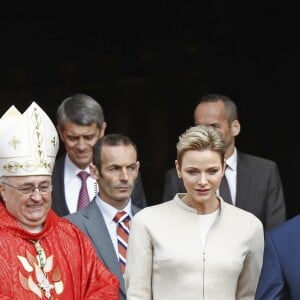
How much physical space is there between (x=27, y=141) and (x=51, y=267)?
0.57 meters

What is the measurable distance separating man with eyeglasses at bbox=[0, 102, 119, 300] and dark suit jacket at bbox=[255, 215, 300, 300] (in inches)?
28.6

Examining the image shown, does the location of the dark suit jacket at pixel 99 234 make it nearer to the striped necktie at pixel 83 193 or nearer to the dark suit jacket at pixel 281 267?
the striped necktie at pixel 83 193

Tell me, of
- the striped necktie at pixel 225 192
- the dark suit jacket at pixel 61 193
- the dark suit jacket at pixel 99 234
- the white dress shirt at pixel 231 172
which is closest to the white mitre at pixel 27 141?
the dark suit jacket at pixel 99 234

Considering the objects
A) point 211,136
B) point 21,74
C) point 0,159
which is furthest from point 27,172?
point 21,74

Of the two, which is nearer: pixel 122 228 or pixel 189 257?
pixel 189 257

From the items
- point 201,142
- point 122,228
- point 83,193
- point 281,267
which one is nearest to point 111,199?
point 122,228

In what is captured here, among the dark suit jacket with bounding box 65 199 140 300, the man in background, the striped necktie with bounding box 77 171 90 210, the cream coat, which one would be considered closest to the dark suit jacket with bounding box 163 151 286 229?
the striped necktie with bounding box 77 171 90 210

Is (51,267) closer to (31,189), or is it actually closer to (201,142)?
(31,189)

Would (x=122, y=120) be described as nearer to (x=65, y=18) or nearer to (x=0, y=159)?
(x=65, y=18)

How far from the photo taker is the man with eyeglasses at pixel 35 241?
17.1 ft

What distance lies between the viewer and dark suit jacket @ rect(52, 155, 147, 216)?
258 inches

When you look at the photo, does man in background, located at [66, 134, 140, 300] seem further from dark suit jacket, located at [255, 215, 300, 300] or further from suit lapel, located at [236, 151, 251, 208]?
dark suit jacket, located at [255, 215, 300, 300]

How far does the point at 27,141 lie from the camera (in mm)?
5461

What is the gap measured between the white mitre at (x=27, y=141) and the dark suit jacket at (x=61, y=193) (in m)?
1.05
